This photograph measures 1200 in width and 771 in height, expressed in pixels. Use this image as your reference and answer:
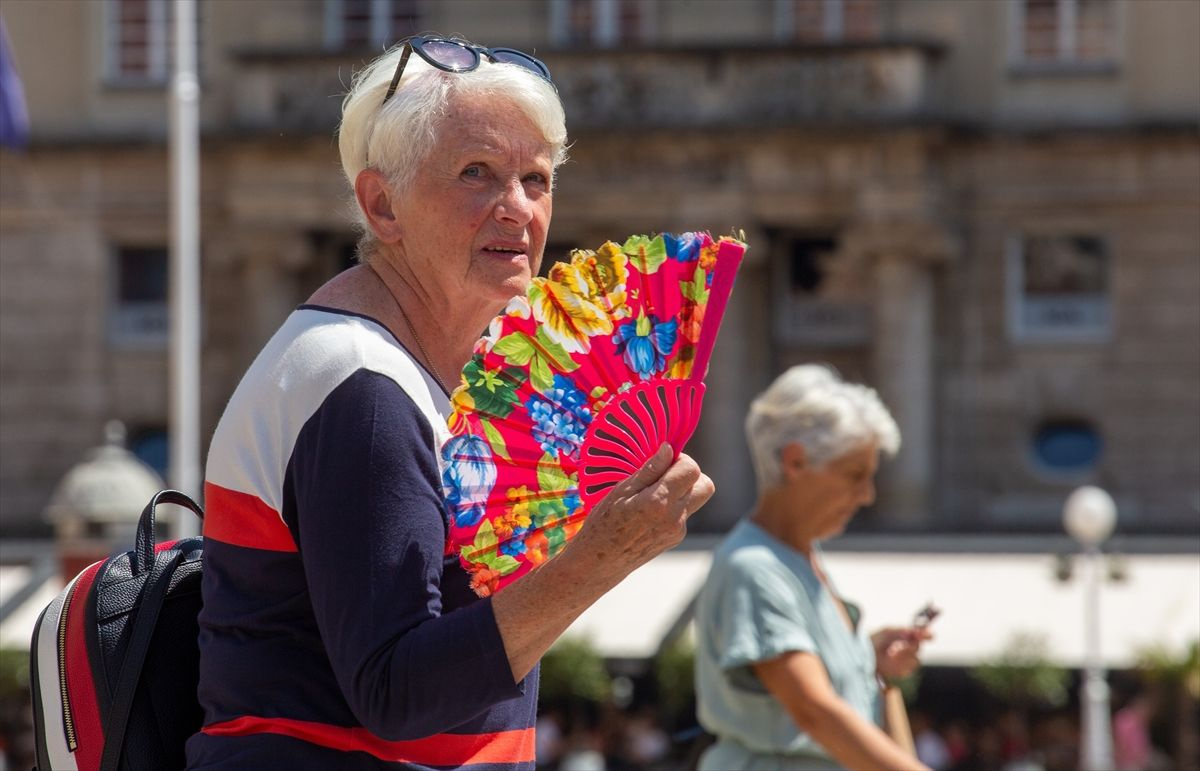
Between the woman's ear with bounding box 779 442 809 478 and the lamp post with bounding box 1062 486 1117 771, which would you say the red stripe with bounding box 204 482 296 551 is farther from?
the lamp post with bounding box 1062 486 1117 771

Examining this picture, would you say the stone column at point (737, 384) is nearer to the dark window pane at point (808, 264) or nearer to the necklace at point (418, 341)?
the dark window pane at point (808, 264)

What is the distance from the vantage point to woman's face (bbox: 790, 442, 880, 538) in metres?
4.85

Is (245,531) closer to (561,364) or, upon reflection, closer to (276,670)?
(276,670)

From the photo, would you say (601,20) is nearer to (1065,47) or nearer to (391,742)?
(1065,47)

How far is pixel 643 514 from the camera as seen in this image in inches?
103

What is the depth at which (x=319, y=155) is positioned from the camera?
97.0ft

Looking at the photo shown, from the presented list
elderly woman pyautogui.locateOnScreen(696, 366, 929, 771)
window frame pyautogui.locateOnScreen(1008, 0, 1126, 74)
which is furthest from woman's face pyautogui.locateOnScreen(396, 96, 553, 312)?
window frame pyautogui.locateOnScreen(1008, 0, 1126, 74)

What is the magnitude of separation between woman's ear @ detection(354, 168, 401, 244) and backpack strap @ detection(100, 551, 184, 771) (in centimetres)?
57

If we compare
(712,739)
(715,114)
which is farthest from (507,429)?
(715,114)

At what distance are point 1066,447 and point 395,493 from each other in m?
28.0

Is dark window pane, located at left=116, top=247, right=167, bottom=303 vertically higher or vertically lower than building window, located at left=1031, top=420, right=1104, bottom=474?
higher

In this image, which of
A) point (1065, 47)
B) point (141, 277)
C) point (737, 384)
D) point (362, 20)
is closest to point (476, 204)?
point (737, 384)

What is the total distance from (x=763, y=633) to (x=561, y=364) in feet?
6.29

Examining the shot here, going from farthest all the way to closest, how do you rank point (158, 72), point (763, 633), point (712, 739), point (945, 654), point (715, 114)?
point (158, 72) < point (715, 114) < point (945, 654) < point (712, 739) < point (763, 633)
